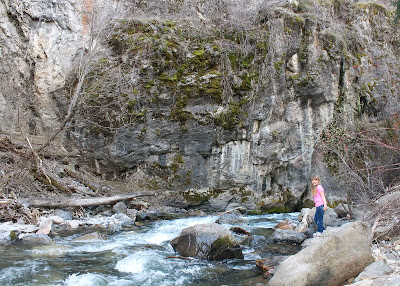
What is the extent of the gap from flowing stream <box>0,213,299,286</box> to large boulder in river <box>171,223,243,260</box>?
16 cm

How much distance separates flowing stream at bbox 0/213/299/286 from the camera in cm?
501

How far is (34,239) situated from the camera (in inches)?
265

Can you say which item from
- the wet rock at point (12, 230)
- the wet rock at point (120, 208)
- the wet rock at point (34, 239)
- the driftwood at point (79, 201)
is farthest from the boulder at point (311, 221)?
the wet rock at point (12, 230)

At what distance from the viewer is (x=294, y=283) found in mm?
4332

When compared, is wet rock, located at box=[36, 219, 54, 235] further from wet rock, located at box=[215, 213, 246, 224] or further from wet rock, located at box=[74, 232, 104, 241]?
wet rock, located at box=[215, 213, 246, 224]

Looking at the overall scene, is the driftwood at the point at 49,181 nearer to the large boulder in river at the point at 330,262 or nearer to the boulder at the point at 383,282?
the large boulder in river at the point at 330,262

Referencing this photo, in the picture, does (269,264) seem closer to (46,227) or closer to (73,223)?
(46,227)

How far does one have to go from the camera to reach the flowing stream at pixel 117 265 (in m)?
5.01

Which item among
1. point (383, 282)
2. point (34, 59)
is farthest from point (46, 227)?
point (34, 59)

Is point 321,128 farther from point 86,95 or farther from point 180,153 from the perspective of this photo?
point 86,95

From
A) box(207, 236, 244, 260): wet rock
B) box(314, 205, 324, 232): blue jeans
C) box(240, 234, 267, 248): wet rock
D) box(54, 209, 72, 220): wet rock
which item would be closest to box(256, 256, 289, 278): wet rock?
box(207, 236, 244, 260): wet rock

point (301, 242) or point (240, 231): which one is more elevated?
point (301, 242)

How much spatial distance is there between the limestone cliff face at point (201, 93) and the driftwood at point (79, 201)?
5.93ft

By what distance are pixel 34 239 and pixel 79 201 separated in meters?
2.91
